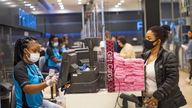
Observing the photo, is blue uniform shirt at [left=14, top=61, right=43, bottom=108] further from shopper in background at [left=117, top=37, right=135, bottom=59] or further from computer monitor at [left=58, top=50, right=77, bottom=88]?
shopper in background at [left=117, top=37, right=135, bottom=59]

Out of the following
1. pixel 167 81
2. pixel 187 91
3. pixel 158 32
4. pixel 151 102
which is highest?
pixel 158 32

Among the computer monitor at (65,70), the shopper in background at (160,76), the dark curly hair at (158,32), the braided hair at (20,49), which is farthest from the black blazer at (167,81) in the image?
the braided hair at (20,49)

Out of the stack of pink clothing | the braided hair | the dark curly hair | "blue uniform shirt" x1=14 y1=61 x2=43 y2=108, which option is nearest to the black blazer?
the dark curly hair

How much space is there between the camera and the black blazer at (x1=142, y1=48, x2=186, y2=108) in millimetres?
3357

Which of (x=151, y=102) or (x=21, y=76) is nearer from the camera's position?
(x=151, y=102)

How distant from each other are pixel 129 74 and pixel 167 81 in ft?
1.76

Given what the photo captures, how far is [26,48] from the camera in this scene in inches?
150

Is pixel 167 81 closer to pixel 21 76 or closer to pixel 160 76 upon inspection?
pixel 160 76

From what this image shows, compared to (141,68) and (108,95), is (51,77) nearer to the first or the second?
(108,95)

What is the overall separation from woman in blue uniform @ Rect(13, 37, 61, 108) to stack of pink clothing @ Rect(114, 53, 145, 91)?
2.27 ft

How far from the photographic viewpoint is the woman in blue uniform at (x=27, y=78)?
11.6 feet

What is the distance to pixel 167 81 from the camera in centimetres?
338

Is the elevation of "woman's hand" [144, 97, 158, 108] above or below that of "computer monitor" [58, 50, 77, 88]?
below

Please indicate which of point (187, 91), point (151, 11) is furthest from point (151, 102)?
point (187, 91)
